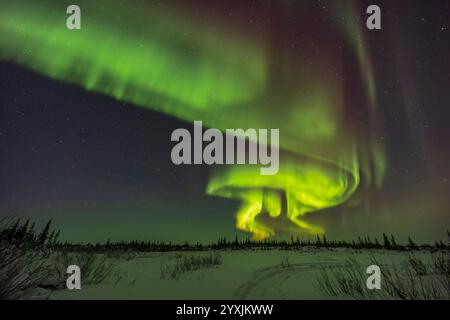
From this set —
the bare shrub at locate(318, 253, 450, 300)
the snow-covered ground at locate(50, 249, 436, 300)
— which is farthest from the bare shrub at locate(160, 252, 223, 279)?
the bare shrub at locate(318, 253, 450, 300)

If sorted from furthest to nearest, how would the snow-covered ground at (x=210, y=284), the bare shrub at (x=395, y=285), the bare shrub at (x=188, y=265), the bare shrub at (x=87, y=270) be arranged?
the bare shrub at (x=188, y=265)
the bare shrub at (x=87, y=270)
the snow-covered ground at (x=210, y=284)
the bare shrub at (x=395, y=285)

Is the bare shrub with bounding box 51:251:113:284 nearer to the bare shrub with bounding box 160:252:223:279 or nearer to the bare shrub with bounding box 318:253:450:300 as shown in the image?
the bare shrub with bounding box 160:252:223:279

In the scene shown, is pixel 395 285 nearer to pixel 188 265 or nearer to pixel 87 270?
pixel 188 265

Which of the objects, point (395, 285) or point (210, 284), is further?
point (210, 284)

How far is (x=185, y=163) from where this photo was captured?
630cm

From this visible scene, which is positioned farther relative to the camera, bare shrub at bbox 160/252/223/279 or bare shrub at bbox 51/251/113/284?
bare shrub at bbox 160/252/223/279

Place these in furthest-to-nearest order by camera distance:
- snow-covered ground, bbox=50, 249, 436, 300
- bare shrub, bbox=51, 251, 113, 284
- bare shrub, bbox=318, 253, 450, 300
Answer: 1. bare shrub, bbox=51, 251, 113, 284
2. snow-covered ground, bbox=50, 249, 436, 300
3. bare shrub, bbox=318, 253, 450, 300

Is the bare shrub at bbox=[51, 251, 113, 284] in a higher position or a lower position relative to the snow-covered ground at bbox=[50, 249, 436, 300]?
higher

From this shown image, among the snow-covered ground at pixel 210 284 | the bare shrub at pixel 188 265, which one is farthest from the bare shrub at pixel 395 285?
the bare shrub at pixel 188 265

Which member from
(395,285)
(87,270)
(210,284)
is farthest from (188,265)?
(395,285)

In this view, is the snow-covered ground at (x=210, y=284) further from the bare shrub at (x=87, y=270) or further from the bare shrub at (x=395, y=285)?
the bare shrub at (x=395, y=285)
